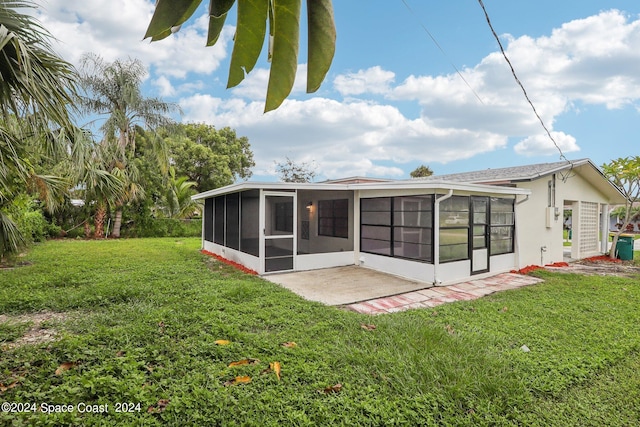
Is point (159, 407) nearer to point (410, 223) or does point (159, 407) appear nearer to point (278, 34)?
point (278, 34)

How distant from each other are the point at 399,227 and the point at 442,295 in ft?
6.84

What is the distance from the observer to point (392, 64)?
123 inches

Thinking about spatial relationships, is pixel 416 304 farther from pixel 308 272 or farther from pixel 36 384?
pixel 36 384

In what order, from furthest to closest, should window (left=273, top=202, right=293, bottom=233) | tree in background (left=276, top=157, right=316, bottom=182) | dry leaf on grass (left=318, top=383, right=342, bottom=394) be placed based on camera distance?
tree in background (left=276, top=157, right=316, bottom=182)
window (left=273, top=202, right=293, bottom=233)
dry leaf on grass (left=318, top=383, right=342, bottom=394)

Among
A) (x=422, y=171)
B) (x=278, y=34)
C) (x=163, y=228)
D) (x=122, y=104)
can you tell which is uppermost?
(x=122, y=104)

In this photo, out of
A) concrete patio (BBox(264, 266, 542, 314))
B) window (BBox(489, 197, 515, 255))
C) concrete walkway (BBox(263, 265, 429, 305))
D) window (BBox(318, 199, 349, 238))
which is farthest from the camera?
window (BBox(318, 199, 349, 238))

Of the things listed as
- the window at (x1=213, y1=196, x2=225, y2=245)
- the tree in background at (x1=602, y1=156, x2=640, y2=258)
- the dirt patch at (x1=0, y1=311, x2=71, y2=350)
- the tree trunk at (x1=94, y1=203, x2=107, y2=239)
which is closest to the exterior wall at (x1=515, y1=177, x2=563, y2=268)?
the tree in background at (x1=602, y1=156, x2=640, y2=258)

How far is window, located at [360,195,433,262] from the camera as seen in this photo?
7.04 meters

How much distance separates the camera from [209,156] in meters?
21.8

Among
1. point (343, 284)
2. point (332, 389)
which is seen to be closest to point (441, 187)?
point (343, 284)

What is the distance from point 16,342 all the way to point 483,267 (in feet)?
27.2

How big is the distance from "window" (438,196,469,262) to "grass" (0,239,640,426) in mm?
1720

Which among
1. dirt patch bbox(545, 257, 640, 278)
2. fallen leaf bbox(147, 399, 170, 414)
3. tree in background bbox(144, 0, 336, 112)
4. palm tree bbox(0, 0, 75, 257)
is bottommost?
dirt patch bbox(545, 257, 640, 278)

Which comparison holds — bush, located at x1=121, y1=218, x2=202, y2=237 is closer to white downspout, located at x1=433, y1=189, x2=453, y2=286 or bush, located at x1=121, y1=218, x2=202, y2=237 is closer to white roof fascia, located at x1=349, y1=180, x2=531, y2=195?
white roof fascia, located at x1=349, y1=180, x2=531, y2=195
